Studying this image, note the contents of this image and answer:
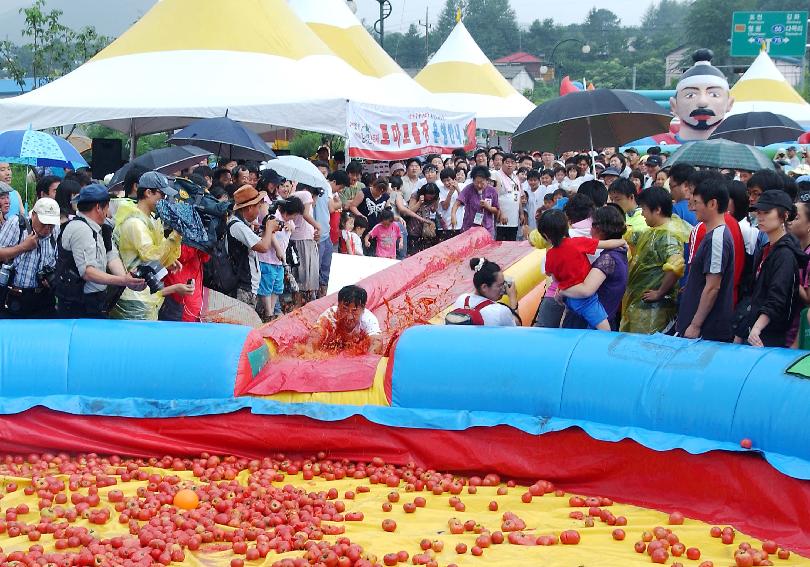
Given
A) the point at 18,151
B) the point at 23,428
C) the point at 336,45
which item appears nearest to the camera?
the point at 23,428

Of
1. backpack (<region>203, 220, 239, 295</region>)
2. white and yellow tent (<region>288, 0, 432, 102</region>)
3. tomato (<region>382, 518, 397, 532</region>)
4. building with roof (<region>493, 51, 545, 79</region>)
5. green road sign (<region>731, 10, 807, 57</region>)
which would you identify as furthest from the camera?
building with roof (<region>493, 51, 545, 79</region>)

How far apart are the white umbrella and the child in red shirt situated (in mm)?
3764

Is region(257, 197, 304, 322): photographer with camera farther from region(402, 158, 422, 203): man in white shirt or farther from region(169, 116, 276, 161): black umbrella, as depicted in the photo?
region(402, 158, 422, 203): man in white shirt

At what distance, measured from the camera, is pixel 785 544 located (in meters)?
4.69

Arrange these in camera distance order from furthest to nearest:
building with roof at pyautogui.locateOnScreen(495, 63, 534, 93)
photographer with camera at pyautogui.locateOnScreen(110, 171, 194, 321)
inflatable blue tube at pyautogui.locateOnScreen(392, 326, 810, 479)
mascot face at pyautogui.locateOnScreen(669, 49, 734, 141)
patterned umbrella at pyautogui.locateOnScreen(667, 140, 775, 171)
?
building with roof at pyautogui.locateOnScreen(495, 63, 534, 93)
mascot face at pyautogui.locateOnScreen(669, 49, 734, 141)
patterned umbrella at pyautogui.locateOnScreen(667, 140, 775, 171)
photographer with camera at pyautogui.locateOnScreen(110, 171, 194, 321)
inflatable blue tube at pyautogui.locateOnScreen(392, 326, 810, 479)

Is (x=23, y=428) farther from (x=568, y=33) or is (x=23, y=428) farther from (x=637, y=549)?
(x=568, y=33)

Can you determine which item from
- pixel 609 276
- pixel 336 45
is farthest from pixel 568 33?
pixel 609 276

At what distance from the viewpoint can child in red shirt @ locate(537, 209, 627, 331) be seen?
5.98 m

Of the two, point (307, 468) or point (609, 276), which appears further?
point (609, 276)

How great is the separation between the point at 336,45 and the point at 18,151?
19.8 ft

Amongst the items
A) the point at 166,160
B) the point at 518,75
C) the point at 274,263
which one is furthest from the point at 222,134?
the point at 518,75

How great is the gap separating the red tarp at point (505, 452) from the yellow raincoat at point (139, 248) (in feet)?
2.97

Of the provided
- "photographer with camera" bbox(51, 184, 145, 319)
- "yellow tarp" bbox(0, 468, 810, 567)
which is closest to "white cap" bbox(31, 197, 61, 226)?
"photographer with camera" bbox(51, 184, 145, 319)

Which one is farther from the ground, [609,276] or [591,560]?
[609,276]
